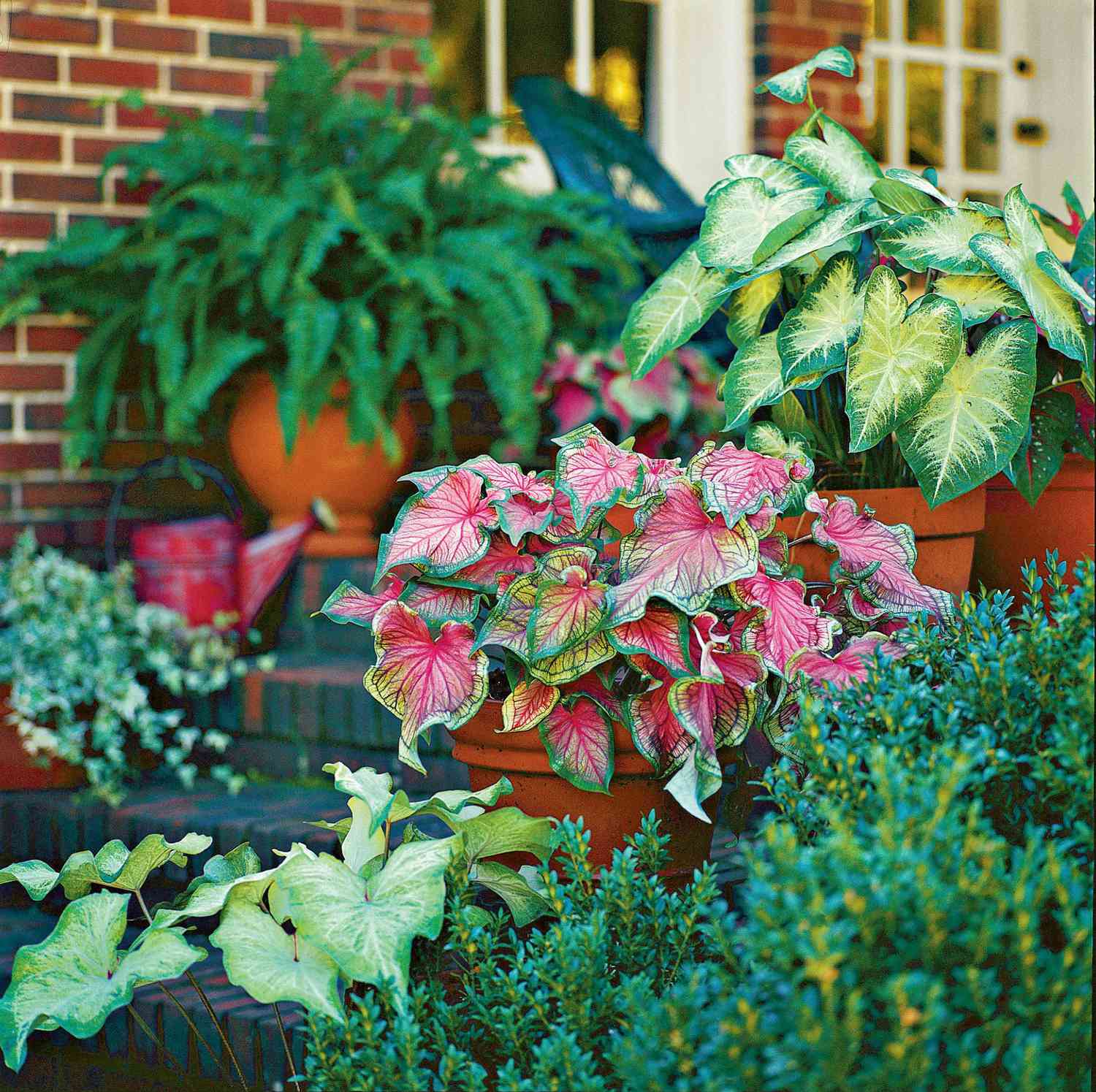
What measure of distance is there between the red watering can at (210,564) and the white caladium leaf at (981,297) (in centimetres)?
175

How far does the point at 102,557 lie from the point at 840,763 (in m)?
2.50

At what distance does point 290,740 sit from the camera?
2715mm

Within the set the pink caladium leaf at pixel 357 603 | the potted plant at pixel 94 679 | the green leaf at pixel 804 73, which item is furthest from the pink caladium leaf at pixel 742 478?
the potted plant at pixel 94 679

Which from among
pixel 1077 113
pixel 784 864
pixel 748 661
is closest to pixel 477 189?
pixel 748 661

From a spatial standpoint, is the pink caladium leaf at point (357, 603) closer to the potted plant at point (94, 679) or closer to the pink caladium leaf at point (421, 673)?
the pink caladium leaf at point (421, 673)

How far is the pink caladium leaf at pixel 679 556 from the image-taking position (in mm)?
1409

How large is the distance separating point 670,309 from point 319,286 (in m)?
1.57

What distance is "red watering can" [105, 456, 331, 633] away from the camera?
2906 mm

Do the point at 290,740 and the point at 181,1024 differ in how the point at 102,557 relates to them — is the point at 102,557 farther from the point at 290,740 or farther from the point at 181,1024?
the point at 181,1024

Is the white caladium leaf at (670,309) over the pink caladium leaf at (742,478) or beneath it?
over

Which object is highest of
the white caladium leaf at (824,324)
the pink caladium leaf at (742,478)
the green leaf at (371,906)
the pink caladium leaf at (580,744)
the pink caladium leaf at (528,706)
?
the white caladium leaf at (824,324)

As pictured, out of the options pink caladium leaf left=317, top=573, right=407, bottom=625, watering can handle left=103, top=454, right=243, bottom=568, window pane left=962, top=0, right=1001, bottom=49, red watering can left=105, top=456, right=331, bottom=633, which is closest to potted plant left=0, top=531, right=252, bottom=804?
red watering can left=105, top=456, right=331, bottom=633

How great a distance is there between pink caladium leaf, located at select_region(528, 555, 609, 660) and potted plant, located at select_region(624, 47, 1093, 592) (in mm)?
368

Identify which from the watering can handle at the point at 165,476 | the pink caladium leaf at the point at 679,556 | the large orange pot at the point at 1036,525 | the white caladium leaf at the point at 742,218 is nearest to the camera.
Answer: the pink caladium leaf at the point at 679,556
